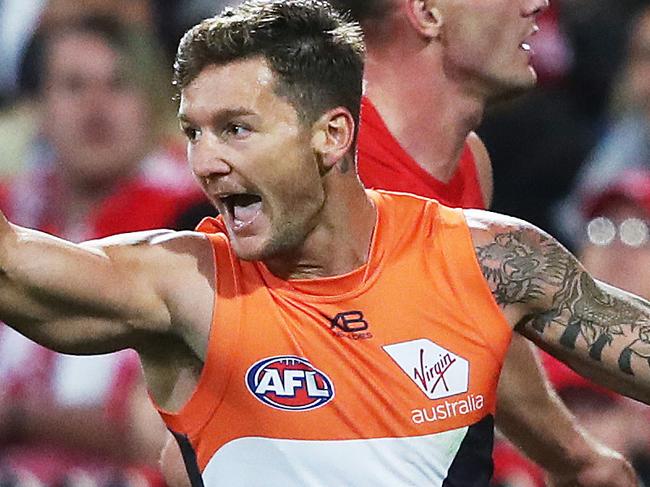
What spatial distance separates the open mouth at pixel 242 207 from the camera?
291 centimetres

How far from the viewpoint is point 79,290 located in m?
2.84

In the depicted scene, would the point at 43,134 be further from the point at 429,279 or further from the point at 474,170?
the point at 429,279

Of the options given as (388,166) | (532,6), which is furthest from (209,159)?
(532,6)

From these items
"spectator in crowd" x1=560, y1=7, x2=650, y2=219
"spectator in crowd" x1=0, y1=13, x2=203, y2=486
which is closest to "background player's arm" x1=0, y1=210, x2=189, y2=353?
"spectator in crowd" x1=0, y1=13, x2=203, y2=486

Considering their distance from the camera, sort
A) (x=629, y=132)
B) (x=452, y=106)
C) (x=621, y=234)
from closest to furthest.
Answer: (x=452, y=106) → (x=621, y=234) → (x=629, y=132)

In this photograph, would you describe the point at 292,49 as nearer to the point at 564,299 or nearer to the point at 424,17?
the point at 564,299

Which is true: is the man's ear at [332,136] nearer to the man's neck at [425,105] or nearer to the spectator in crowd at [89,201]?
the man's neck at [425,105]

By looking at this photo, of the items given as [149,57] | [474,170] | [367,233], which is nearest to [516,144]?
[149,57]

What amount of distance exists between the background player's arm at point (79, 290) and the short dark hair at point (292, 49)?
1.07 feet

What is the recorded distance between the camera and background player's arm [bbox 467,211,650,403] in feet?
10.2

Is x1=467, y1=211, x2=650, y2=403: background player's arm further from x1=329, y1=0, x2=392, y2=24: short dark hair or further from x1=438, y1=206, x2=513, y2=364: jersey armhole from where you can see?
x1=329, y1=0, x2=392, y2=24: short dark hair

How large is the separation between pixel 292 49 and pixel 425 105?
894mm

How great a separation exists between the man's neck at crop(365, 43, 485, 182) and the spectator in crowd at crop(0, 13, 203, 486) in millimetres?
1448

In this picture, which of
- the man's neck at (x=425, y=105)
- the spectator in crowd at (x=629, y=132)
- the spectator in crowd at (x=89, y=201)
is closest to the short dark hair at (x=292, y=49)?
the man's neck at (x=425, y=105)
